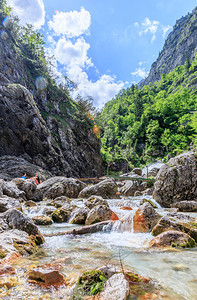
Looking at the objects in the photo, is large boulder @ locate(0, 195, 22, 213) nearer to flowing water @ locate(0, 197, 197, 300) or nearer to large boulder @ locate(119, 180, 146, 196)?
flowing water @ locate(0, 197, 197, 300)

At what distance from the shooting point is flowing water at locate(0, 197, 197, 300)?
2.68 metres

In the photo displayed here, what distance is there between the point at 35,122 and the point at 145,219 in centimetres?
2434

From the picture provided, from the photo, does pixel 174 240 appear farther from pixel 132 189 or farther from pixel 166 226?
pixel 132 189

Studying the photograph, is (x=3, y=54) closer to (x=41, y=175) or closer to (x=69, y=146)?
(x=69, y=146)

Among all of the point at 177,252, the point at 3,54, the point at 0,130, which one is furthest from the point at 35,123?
the point at 177,252

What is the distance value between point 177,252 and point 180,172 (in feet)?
29.3

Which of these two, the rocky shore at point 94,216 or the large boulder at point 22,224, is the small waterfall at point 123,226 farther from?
the large boulder at point 22,224

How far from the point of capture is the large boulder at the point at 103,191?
52.6 feet

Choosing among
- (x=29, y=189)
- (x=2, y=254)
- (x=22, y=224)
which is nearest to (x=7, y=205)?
(x=22, y=224)

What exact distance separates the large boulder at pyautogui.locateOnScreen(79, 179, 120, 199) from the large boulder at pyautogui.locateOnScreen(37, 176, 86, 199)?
1.53 metres

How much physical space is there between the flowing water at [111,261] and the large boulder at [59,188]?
34.4 ft

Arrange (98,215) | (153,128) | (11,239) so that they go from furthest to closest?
(153,128), (98,215), (11,239)

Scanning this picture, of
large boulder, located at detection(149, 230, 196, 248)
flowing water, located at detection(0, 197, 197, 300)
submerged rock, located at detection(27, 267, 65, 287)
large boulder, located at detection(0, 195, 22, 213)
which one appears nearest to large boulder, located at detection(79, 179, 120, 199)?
large boulder, located at detection(0, 195, 22, 213)

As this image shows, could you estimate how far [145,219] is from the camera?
699 cm
